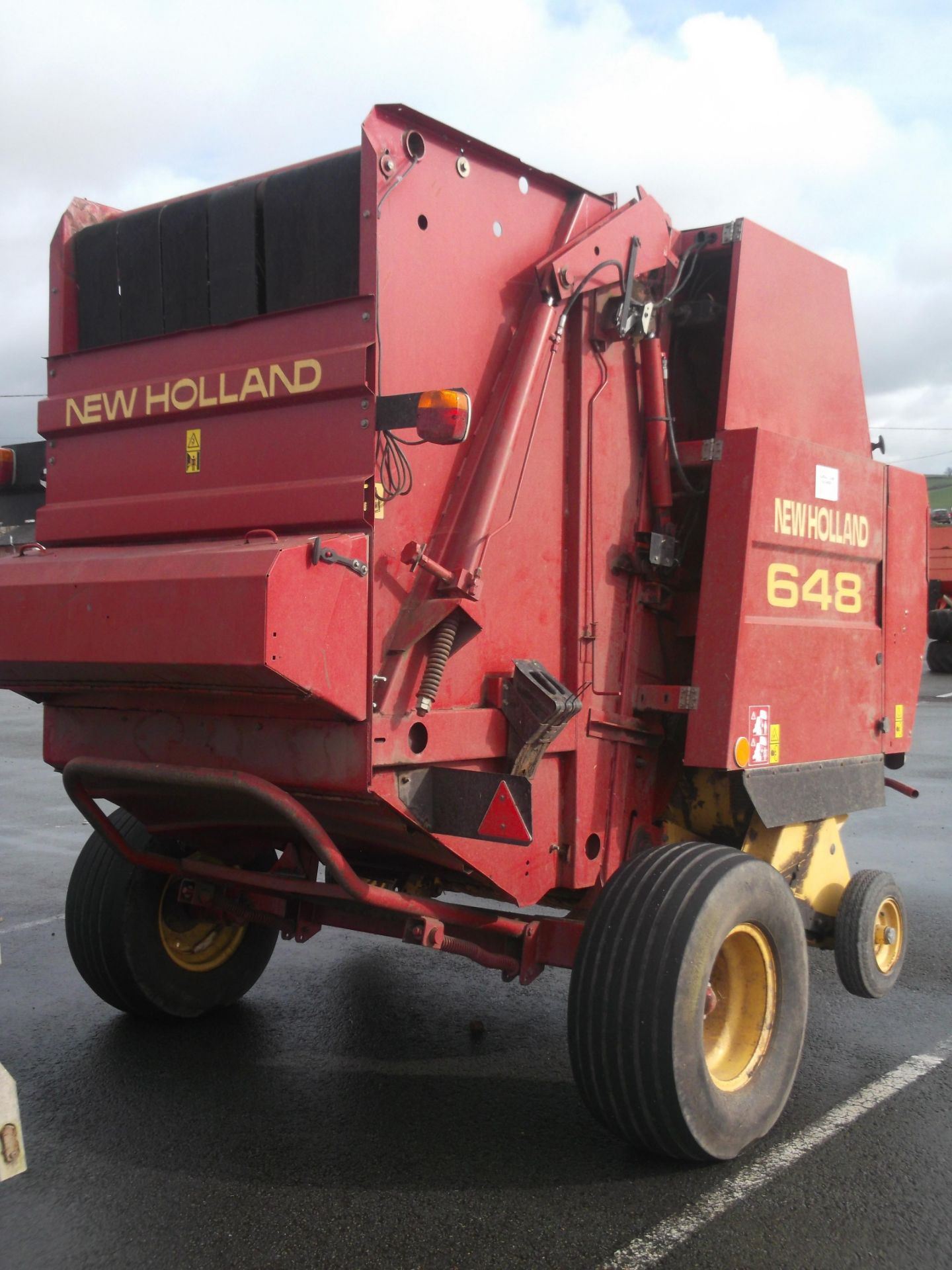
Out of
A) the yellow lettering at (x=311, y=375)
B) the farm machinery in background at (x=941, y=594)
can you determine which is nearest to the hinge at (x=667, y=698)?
the yellow lettering at (x=311, y=375)

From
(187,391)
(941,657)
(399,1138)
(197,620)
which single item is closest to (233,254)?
(187,391)

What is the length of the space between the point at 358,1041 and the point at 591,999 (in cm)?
146

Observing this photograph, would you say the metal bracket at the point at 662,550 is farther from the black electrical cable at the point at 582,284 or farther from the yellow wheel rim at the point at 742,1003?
the yellow wheel rim at the point at 742,1003

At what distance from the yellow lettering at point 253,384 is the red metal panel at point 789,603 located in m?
1.62

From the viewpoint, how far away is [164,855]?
14.2 ft

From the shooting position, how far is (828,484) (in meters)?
4.54

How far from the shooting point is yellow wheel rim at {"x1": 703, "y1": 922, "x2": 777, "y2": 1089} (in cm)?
392

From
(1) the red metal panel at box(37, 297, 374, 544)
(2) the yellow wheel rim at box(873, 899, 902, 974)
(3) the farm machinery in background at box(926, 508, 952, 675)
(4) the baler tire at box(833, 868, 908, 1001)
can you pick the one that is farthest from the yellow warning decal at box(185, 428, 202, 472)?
(3) the farm machinery in background at box(926, 508, 952, 675)

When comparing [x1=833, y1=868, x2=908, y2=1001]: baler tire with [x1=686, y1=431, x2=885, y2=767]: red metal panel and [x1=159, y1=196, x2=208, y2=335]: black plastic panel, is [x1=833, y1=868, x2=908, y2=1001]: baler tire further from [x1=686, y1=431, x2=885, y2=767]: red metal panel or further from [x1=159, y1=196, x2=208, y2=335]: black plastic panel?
[x1=159, y1=196, x2=208, y2=335]: black plastic panel

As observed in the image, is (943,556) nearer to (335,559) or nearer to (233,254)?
(233,254)

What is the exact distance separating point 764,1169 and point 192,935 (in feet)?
8.04

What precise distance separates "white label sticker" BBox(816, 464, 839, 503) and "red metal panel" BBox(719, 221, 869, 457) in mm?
234

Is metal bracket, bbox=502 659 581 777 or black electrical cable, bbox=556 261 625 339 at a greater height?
black electrical cable, bbox=556 261 625 339

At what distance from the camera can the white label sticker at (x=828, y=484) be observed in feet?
14.7
